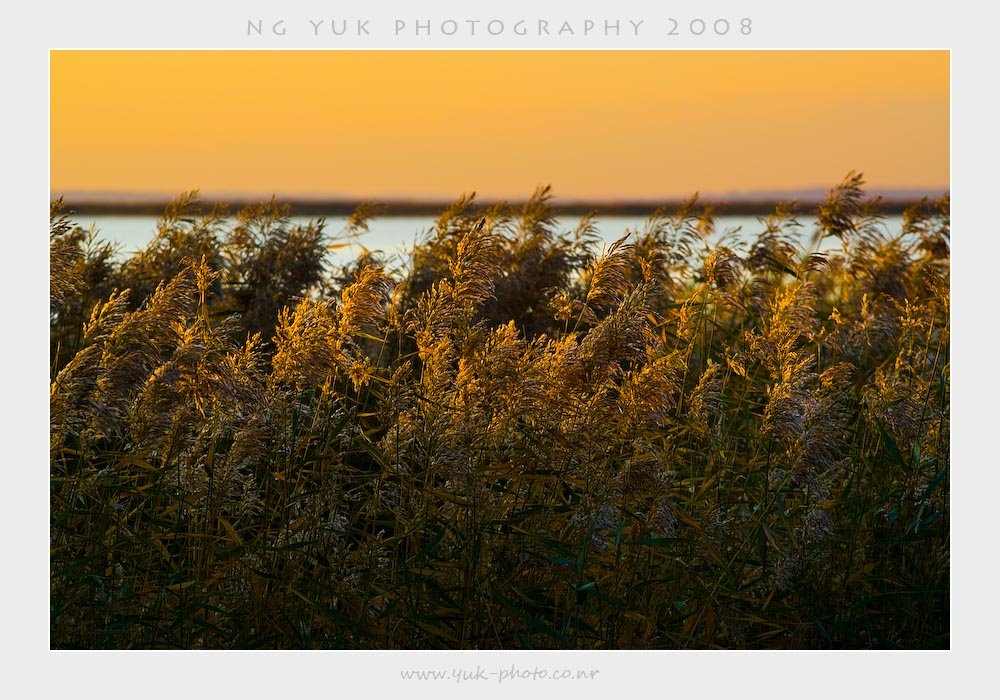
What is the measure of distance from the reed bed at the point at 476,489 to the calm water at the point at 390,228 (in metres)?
0.45

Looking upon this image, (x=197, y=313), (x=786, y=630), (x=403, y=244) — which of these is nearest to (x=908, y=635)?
(x=786, y=630)

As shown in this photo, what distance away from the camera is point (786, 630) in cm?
341

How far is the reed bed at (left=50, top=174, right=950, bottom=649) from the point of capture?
3.23 m

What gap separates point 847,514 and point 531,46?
185 cm

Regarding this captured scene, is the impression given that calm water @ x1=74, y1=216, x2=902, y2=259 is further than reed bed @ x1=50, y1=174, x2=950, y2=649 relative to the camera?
Yes

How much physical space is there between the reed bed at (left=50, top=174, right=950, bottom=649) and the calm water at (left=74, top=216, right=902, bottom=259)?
1.49 feet

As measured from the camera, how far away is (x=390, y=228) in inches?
168

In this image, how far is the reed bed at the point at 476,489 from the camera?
3230mm

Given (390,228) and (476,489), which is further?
(390,228)

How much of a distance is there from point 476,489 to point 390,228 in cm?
137

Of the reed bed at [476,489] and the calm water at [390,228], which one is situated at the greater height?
the calm water at [390,228]

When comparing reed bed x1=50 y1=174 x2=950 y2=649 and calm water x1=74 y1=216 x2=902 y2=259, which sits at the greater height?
calm water x1=74 y1=216 x2=902 y2=259

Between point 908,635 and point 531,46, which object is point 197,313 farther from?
point 908,635

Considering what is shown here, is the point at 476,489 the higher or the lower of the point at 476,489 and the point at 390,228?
the lower
